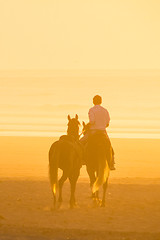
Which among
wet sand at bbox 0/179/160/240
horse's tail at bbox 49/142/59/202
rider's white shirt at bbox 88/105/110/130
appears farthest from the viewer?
rider's white shirt at bbox 88/105/110/130

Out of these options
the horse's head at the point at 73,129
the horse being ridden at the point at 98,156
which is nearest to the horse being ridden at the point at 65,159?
the horse's head at the point at 73,129

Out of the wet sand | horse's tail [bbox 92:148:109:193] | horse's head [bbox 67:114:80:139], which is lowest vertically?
the wet sand

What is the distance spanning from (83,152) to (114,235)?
4.34 metres

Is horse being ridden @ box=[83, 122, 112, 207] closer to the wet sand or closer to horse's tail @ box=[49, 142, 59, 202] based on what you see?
the wet sand

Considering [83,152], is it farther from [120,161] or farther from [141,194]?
[120,161]

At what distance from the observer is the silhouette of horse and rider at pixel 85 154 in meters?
20.4

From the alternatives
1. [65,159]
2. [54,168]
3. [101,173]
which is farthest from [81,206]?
[54,168]

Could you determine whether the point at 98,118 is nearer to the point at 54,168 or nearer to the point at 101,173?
the point at 101,173

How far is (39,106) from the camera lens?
7081cm

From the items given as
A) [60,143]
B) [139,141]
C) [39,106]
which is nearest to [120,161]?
[139,141]

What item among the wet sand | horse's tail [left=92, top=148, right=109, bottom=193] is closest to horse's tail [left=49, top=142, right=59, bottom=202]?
the wet sand

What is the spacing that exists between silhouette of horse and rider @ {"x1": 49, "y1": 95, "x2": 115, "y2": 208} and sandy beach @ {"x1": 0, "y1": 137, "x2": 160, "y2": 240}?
58 centimetres

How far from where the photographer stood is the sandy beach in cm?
1742

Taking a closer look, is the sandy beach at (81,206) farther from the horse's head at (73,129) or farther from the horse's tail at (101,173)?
the horse's head at (73,129)
